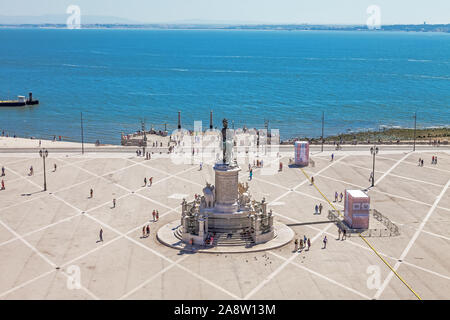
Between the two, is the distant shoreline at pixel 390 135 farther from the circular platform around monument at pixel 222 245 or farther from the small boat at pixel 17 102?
the small boat at pixel 17 102

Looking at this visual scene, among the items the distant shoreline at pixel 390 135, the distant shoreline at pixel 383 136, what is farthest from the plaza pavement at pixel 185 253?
the distant shoreline at pixel 390 135

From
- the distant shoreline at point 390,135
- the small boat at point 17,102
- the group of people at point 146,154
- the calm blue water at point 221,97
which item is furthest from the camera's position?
the small boat at point 17,102

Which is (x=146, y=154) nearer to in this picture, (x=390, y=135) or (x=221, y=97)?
(x=390, y=135)

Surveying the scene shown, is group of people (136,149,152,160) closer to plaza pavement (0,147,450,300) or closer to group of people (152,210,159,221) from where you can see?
plaza pavement (0,147,450,300)

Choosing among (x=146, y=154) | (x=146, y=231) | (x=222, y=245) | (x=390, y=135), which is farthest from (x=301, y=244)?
(x=390, y=135)

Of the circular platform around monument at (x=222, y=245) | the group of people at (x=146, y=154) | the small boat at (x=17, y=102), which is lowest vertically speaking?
the circular platform around monument at (x=222, y=245)

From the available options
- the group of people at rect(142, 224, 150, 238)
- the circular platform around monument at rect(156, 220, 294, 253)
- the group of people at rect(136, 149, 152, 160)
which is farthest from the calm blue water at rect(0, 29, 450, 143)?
the circular platform around monument at rect(156, 220, 294, 253)
